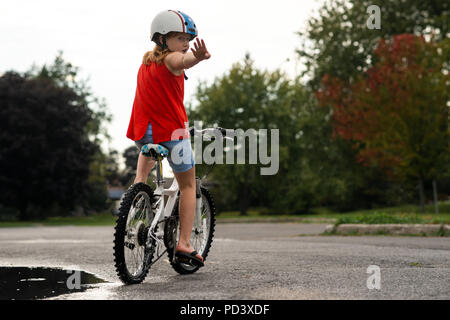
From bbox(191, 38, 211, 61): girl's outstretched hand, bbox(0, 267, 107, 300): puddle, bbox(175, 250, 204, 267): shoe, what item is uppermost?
bbox(191, 38, 211, 61): girl's outstretched hand

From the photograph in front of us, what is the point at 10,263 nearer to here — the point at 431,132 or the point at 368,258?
the point at 368,258

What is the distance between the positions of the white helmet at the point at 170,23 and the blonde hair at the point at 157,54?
88 mm

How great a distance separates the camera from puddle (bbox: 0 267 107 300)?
420 centimetres

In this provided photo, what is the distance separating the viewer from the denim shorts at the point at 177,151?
467 cm

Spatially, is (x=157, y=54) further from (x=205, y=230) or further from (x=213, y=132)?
(x=205, y=230)

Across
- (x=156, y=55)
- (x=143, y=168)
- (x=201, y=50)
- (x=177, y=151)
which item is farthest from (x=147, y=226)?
(x=201, y=50)

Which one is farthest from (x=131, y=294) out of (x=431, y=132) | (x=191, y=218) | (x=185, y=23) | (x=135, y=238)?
(x=431, y=132)

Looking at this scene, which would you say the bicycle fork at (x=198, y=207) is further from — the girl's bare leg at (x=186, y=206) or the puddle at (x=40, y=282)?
the puddle at (x=40, y=282)

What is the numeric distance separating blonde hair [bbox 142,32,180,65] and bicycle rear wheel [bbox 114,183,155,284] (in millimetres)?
1022

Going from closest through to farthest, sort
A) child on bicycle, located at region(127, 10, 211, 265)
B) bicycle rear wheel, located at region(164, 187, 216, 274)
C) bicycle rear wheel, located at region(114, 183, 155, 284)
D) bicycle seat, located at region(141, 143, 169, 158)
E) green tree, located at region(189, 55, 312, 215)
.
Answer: bicycle rear wheel, located at region(114, 183, 155, 284)
bicycle seat, located at region(141, 143, 169, 158)
child on bicycle, located at region(127, 10, 211, 265)
bicycle rear wheel, located at region(164, 187, 216, 274)
green tree, located at region(189, 55, 312, 215)

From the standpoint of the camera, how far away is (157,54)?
15.4ft

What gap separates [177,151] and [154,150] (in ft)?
0.75

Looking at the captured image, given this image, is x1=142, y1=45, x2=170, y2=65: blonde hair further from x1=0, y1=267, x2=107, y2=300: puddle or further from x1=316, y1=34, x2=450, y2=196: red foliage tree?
x1=316, y1=34, x2=450, y2=196: red foliage tree

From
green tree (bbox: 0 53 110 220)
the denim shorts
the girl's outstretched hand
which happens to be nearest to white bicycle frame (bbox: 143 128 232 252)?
the denim shorts
